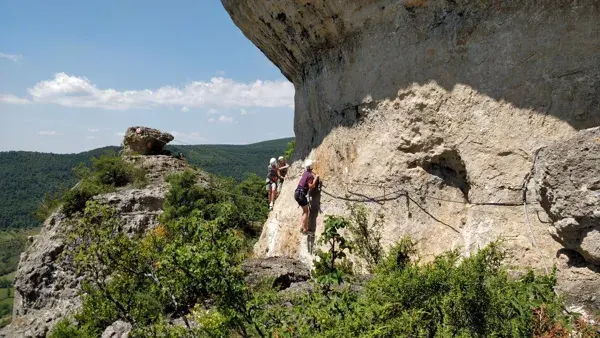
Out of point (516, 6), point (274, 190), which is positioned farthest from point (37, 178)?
point (516, 6)

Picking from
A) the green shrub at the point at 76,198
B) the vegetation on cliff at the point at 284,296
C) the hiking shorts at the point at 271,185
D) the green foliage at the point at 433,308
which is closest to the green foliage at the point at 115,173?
the green shrub at the point at 76,198

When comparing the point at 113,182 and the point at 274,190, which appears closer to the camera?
the point at 274,190

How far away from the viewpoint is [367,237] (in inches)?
320

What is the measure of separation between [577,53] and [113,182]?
16158 millimetres

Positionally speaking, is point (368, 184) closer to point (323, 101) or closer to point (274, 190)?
point (323, 101)

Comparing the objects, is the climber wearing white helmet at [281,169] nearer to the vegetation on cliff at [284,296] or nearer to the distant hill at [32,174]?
the vegetation on cliff at [284,296]

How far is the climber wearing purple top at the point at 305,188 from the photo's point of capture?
9672mm

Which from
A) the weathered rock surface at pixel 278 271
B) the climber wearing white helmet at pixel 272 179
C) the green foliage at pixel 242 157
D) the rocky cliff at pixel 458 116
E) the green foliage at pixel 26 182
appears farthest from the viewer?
the green foliage at pixel 26 182

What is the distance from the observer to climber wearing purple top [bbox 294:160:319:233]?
31.7 ft

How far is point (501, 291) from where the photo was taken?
4715mm

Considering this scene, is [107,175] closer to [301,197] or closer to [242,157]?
[301,197]

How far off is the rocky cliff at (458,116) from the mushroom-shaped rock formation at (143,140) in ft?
39.1

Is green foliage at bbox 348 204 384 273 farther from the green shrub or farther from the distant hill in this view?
the distant hill

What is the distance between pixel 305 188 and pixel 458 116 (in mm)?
3584
